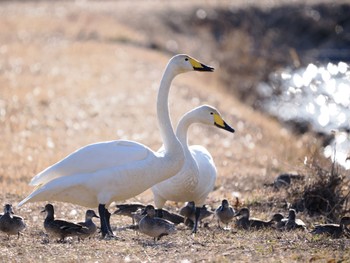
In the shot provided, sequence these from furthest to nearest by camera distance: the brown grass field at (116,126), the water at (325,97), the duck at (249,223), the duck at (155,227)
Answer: the water at (325,97)
the duck at (249,223)
the duck at (155,227)
the brown grass field at (116,126)

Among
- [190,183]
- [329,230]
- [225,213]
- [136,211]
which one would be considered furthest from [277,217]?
[136,211]

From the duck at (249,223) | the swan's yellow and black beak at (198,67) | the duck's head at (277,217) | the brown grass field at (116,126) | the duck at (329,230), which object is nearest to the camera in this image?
the brown grass field at (116,126)

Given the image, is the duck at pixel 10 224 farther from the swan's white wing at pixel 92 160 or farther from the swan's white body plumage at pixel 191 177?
the swan's white body plumage at pixel 191 177

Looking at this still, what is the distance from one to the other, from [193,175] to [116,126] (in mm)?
9666

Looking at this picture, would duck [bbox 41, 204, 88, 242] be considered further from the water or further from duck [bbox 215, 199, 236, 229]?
the water

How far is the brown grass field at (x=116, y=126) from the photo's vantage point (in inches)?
313

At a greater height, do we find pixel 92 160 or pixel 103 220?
pixel 92 160

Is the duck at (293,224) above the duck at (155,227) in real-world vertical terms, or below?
above

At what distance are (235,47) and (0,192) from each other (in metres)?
19.5

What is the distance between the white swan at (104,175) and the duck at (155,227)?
38 centimetres

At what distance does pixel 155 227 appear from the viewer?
862cm

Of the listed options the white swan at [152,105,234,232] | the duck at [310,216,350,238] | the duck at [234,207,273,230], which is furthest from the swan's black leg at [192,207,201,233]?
the duck at [310,216,350,238]

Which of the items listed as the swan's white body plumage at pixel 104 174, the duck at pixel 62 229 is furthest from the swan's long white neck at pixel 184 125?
the duck at pixel 62 229

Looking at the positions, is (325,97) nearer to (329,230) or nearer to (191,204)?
(191,204)
